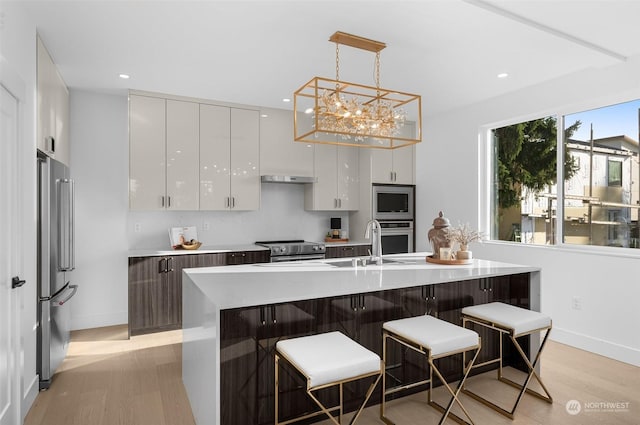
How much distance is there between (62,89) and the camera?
12.4 feet

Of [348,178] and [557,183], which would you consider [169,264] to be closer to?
[348,178]

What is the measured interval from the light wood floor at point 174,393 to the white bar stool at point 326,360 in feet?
2.48

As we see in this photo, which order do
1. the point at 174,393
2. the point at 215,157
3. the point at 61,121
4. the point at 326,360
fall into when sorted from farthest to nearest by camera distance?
the point at 215,157 → the point at 61,121 → the point at 174,393 → the point at 326,360

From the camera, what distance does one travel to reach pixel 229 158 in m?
4.68

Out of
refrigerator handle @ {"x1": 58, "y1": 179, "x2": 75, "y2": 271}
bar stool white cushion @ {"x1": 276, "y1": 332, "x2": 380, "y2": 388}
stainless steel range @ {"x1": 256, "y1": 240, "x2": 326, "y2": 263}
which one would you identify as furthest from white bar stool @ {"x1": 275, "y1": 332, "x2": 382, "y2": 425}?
stainless steel range @ {"x1": 256, "y1": 240, "x2": 326, "y2": 263}

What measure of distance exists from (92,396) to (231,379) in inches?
54.4

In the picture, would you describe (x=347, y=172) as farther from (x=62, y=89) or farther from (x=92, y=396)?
(x=92, y=396)

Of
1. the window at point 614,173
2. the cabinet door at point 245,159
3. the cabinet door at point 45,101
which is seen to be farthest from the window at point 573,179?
the cabinet door at point 45,101

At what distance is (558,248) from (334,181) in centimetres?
270

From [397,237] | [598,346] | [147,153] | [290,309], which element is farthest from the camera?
[397,237]

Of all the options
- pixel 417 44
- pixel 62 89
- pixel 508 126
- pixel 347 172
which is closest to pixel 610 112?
pixel 508 126

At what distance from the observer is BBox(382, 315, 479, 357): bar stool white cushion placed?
2.12 metres

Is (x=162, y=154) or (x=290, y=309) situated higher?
(x=162, y=154)

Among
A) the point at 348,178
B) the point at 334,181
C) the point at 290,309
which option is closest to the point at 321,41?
the point at 290,309
